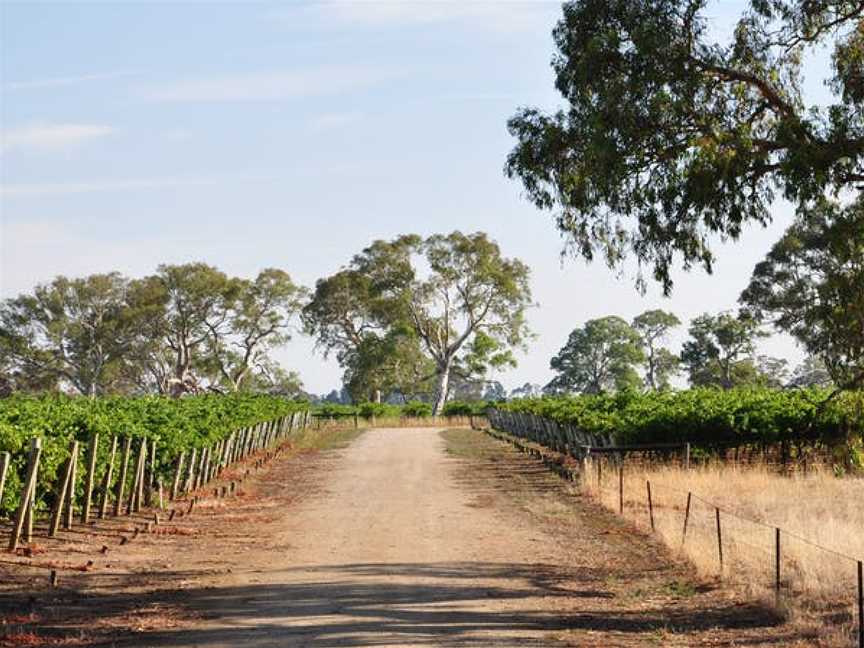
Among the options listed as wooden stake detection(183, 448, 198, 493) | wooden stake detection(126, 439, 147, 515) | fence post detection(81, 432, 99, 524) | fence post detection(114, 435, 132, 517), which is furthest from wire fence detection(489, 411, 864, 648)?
fence post detection(81, 432, 99, 524)

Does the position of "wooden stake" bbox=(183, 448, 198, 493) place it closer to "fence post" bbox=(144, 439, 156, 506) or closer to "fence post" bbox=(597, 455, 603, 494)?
"fence post" bbox=(144, 439, 156, 506)

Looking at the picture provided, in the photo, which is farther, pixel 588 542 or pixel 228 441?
pixel 228 441

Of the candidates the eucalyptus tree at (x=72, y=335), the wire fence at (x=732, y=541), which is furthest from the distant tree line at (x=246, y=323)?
the wire fence at (x=732, y=541)

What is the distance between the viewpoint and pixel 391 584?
15.0m

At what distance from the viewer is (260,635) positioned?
11820 millimetres

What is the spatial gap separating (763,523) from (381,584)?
8057 mm

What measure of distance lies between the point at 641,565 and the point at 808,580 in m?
3.05

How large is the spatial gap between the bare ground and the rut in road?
0.03 meters

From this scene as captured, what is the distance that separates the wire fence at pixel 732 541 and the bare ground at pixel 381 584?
46 cm

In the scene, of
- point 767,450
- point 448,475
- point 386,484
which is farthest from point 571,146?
point 767,450

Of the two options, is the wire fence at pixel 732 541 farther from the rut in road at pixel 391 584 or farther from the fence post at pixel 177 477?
the fence post at pixel 177 477

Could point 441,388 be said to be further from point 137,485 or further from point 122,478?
point 122,478

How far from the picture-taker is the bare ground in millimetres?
12125

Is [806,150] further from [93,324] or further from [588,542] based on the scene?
[93,324]
